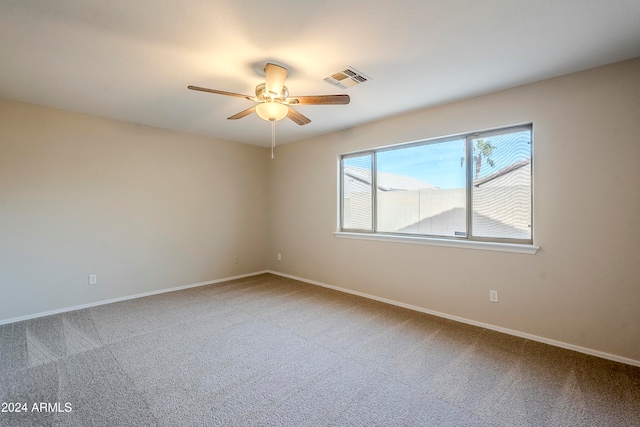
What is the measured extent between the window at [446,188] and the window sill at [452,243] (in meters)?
→ 0.11

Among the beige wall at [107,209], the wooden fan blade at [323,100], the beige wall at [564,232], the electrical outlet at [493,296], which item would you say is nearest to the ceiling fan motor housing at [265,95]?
the wooden fan blade at [323,100]

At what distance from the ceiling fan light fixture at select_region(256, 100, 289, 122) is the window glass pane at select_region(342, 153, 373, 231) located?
205cm

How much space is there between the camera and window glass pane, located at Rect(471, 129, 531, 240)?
9.50ft

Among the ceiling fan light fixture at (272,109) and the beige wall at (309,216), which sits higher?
the ceiling fan light fixture at (272,109)

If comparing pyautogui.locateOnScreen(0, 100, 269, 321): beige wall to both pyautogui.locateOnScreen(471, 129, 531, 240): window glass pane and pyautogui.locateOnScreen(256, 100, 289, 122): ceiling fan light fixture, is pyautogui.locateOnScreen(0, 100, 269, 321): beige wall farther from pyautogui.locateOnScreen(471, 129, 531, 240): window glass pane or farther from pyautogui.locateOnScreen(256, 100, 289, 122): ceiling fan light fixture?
pyautogui.locateOnScreen(471, 129, 531, 240): window glass pane

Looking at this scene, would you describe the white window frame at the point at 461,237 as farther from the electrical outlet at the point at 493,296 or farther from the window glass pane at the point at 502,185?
the electrical outlet at the point at 493,296

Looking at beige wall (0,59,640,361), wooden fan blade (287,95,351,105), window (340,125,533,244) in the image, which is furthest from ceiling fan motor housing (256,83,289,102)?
window (340,125,533,244)

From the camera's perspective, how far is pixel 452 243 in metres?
3.28

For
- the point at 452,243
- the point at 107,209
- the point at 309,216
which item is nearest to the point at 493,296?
the point at 452,243

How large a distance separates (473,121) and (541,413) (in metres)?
2.70

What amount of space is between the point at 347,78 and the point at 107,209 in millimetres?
3638

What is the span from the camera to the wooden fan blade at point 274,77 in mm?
2375

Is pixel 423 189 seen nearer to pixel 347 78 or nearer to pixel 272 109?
pixel 347 78

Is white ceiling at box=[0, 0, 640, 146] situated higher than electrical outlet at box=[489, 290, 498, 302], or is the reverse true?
white ceiling at box=[0, 0, 640, 146]
